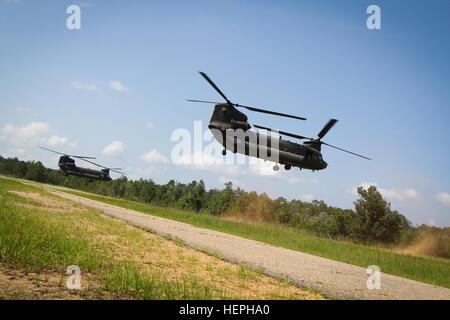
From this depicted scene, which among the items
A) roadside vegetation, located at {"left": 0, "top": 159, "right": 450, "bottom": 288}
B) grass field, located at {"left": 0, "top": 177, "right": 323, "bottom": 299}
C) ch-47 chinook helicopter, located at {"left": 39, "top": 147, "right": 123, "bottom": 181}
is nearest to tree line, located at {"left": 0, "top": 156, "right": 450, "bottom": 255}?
roadside vegetation, located at {"left": 0, "top": 159, "right": 450, "bottom": 288}

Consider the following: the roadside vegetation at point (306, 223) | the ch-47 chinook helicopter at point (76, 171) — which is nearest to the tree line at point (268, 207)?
the roadside vegetation at point (306, 223)

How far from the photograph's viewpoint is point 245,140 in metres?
15.1

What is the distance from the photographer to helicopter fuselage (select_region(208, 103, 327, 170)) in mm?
14938

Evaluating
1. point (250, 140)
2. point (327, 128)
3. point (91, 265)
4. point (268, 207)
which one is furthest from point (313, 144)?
point (268, 207)

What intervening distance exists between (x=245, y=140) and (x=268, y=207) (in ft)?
248

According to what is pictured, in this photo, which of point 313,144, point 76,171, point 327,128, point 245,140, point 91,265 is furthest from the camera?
point 76,171

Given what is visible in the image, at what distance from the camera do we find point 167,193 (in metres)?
104

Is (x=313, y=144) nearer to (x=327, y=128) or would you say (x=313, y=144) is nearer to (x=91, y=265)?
(x=327, y=128)

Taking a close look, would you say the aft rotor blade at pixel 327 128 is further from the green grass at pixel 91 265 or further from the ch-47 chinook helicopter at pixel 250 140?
the green grass at pixel 91 265

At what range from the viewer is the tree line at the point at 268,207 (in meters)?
54.8

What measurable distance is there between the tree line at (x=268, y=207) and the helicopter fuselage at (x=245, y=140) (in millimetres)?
23684

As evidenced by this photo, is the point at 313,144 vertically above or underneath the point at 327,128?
underneath
